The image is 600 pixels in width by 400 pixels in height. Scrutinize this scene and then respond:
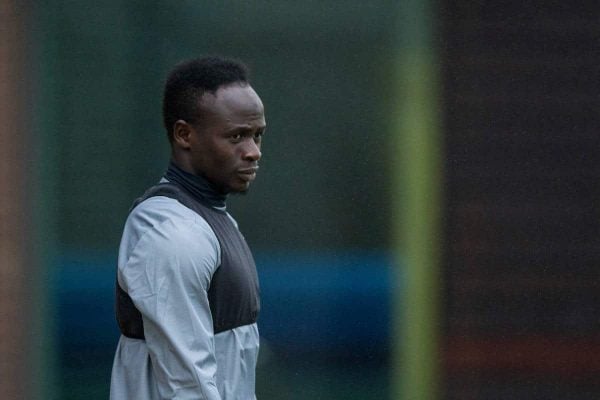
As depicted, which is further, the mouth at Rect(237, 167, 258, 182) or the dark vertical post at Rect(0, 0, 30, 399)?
the dark vertical post at Rect(0, 0, 30, 399)

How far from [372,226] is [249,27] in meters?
1.13

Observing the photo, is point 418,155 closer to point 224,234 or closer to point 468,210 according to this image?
point 468,210

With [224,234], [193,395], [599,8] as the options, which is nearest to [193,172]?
[224,234]

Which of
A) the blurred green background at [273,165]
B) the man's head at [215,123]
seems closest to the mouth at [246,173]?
the man's head at [215,123]

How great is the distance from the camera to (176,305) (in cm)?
231

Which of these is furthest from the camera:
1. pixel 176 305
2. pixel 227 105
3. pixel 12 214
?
pixel 12 214

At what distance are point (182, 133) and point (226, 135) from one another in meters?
0.11

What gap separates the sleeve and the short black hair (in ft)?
1.05

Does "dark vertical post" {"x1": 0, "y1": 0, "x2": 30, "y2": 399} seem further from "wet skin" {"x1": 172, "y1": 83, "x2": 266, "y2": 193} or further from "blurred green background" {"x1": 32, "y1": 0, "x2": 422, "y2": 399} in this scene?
"wet skin" {"x1": 172, "y1": 83, "x2": 266, "y2": 193}

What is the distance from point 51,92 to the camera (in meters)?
5.17

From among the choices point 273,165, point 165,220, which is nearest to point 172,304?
point 165,220

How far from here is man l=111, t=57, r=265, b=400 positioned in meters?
2.32

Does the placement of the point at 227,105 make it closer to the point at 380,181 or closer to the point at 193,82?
the point at 193,82

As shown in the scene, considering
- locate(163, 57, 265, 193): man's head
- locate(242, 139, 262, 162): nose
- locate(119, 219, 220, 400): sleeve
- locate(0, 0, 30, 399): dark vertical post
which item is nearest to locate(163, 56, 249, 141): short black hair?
locate(163, 57, 265, 193): man's head
